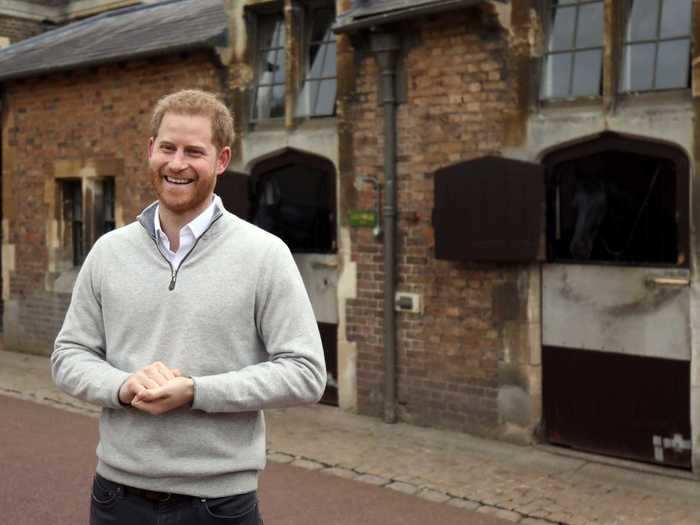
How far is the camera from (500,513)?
235 inches

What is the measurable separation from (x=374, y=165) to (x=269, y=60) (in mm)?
2227

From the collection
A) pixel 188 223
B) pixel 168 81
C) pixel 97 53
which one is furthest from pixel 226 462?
pixel 97 53

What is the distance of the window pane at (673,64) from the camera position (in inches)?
272

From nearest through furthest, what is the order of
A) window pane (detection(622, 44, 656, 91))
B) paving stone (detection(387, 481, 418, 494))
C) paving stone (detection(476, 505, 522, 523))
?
paving stone (detection(476, 505, 522, 523)) < paving stone (detection(387, 481, 418, 494)) < window pane (detection(622, 44, 656, 91))

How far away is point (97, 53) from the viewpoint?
38.5ft

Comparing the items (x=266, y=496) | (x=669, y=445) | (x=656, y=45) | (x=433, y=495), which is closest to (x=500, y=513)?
(x=433, y=495)

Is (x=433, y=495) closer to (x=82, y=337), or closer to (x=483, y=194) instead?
(x=483, y=194)

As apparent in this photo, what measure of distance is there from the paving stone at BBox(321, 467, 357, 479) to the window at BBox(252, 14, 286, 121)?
454 centimetres

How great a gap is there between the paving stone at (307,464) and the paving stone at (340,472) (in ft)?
0.34

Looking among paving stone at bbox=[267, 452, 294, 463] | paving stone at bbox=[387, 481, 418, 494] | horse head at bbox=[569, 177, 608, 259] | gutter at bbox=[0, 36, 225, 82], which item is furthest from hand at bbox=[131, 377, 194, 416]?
gutter at bbox=[0, 36, 225, 82]

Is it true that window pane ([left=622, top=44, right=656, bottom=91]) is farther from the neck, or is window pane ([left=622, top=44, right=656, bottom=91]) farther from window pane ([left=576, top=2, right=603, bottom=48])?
the neck

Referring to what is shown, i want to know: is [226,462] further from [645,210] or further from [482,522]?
[645,210]

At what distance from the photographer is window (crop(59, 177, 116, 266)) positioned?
12.2 m

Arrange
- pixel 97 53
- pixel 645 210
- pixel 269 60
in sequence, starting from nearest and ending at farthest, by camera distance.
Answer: pixel 645 210 < pixel 269 60 < pixel 97 53
